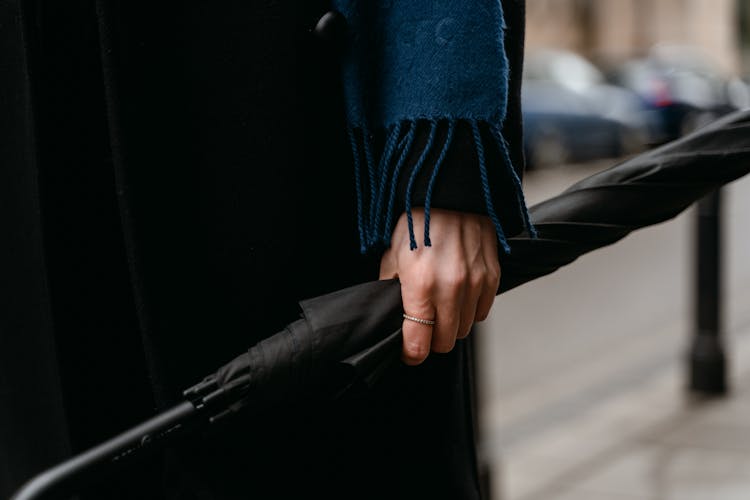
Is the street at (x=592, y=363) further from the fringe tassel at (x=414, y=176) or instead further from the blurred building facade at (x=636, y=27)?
the blurred building facade at (x=636, y=27)

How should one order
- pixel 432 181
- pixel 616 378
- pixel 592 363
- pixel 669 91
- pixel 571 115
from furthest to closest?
pixel 669 91 < pixel 571 115 < pixel 592 363 < pixel 616 378 < pixel 432 181

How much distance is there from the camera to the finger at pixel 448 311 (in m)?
1.17

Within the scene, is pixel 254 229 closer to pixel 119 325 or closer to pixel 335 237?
pixel 335 237

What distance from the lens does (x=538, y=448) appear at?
3871 millimetres

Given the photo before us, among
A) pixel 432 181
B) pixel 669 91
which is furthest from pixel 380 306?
pixel 669 91

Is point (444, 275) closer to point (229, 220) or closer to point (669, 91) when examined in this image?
point (229, 220)

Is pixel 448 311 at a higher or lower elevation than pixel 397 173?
lower

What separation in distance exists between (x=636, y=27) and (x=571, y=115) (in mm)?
17545

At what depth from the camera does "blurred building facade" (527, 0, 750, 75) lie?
89.9 ft

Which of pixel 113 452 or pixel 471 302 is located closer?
pixel 113 452

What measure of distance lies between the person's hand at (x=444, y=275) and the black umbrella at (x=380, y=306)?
20mm

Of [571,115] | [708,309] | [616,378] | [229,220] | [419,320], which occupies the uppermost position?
[229,220]

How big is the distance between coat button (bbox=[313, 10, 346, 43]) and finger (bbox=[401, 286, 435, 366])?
0.99ft

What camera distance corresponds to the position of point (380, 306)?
1168 millimetres
